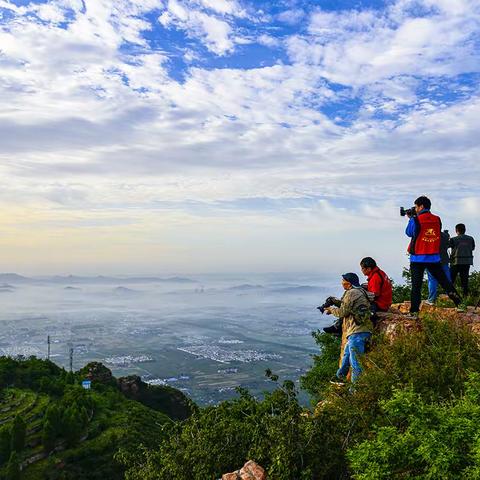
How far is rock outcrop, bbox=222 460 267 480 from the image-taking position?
5.97 meters

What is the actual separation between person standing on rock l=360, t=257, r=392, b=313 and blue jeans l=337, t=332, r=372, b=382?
4.57 feet

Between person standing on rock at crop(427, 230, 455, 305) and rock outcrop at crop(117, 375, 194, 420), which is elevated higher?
person standing on rock at crop(427, 230, 455, 305)

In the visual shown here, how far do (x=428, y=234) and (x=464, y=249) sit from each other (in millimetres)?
3637

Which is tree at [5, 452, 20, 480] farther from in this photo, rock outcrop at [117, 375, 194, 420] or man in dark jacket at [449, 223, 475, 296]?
man in dark jacket at [449, 223, 475, 296]

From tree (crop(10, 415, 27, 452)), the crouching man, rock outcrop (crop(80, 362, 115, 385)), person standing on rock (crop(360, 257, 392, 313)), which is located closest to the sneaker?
person standing on rock (crop(360, 257, 392, 313))

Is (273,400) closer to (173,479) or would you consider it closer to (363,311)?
(173,479)

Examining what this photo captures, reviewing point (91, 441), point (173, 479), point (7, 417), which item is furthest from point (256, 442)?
point (7, 417)

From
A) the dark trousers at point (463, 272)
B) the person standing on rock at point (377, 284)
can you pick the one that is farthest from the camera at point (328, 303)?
the dark trousers at point (463, 272)

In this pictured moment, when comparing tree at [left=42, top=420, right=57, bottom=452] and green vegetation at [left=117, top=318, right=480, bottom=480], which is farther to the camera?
tree at [left=42, top=420, right=57, bottom=452]

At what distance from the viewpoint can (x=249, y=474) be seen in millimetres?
6055

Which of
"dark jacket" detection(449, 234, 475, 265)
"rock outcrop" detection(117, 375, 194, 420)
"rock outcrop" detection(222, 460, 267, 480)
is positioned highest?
"dark jacket" detection(449, 234, 475, 265)

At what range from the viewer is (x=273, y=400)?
744 centimetres

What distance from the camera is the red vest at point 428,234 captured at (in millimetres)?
9773

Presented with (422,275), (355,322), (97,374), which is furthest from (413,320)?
(97,374)
